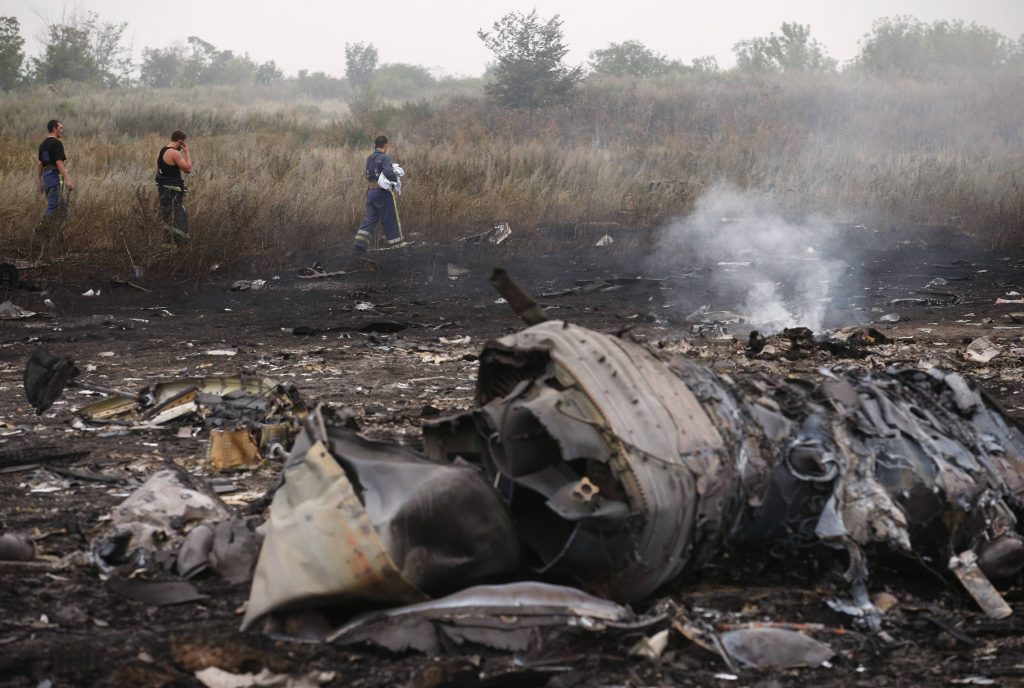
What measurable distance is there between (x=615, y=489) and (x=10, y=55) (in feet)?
109

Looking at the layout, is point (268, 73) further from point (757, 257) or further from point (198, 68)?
point (757, 257)

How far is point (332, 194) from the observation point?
543 inches

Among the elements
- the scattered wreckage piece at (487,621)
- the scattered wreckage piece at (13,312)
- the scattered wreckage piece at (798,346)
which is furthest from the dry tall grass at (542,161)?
the scattered wreckage piece at (487,621)

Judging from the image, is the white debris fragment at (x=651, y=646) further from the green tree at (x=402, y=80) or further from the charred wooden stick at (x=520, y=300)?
the green tree at (x=402, y=80)

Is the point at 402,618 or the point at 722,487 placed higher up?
the point at 722,487

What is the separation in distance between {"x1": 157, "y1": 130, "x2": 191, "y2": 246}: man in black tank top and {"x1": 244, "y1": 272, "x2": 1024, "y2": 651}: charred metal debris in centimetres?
918

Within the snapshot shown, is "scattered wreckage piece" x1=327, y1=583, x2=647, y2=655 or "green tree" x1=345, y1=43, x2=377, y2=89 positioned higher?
"green tree" x1=345, y1=43, x2=377, y2=89

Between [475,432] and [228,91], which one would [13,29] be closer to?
[228,91]

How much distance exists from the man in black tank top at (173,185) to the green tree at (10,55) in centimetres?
2172

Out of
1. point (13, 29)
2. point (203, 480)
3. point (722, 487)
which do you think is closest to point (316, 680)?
point (722, 487)

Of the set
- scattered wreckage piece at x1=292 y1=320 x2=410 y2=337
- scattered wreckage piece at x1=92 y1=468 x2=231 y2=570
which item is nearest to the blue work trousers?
scattered wreckage piece at x1=292 y1=320 x2=410 y2=337

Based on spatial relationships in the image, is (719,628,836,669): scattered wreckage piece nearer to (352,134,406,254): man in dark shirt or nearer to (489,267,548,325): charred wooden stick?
(489,267,548,325): charred wooden stick

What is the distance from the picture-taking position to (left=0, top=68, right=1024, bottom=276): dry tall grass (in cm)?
1228

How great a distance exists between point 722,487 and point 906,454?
2.22 feet
